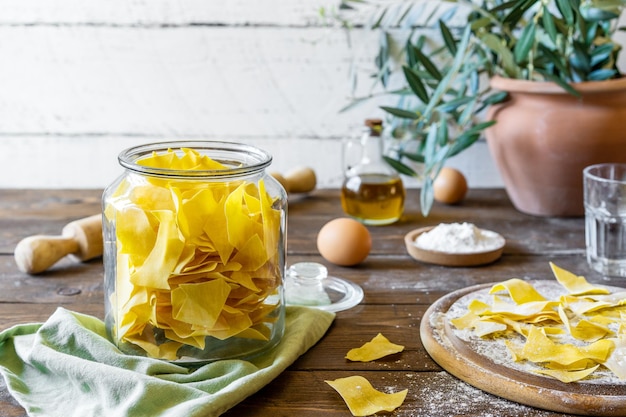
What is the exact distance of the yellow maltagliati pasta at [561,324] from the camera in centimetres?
83

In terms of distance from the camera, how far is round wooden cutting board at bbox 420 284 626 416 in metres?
0.77

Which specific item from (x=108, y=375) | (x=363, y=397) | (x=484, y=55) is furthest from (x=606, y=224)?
(x=108, y=375)

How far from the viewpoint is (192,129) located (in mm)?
1757

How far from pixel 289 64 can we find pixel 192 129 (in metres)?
0.26

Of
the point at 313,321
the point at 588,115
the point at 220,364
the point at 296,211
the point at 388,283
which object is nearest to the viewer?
the point at 220,364

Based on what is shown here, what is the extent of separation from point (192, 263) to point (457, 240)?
0.55 m

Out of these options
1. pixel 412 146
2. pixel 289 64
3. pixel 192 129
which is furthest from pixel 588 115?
pixel 192 129

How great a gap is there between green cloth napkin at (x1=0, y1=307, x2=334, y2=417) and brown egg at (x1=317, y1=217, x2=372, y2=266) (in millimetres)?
277

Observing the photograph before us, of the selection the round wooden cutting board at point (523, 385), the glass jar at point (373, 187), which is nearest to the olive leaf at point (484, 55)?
the glass jar at point (373, 187)

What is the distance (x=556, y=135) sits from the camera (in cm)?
140

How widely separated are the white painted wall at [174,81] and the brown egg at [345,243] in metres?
0.48

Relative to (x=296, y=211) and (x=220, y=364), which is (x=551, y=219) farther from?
(x=220, y=364)

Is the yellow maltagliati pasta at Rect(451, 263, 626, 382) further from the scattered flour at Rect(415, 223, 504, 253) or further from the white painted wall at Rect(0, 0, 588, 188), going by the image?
the white painted wall at Rect(0, 0, 588, 188)

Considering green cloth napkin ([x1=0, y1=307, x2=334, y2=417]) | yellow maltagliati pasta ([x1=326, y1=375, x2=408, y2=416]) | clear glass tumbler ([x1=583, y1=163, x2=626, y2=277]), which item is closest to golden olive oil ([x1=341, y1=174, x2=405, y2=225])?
clear glass tumbler ([x1=583, y1=163, x2=626, y2=277])
